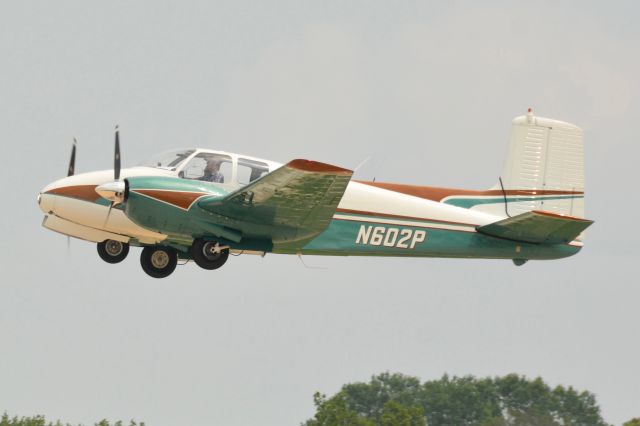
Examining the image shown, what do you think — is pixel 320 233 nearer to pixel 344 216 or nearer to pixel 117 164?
pixel 344 216

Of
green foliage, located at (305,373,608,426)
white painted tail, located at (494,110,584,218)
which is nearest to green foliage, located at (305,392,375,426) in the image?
green foliage, located at (305,373,608,426)

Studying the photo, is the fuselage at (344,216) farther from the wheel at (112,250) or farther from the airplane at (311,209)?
the wheel at (112,250)

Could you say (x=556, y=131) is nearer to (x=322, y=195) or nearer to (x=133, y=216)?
(x=322, y=195)

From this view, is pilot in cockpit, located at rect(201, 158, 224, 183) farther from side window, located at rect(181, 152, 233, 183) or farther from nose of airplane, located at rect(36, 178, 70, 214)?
nose of airplane, located at rect(36, 178, 70, 214)

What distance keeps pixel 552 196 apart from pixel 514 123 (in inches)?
65.8

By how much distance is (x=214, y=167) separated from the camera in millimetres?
24469

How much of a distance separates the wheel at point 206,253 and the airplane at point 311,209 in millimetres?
21

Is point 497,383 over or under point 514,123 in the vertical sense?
under

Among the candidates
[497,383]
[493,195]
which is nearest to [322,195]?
[493,195]

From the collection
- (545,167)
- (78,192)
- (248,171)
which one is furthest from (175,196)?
(545,167)

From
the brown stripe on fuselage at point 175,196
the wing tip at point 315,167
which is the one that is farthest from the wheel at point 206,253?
the wing tip at point 315,167

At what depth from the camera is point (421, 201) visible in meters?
26.2

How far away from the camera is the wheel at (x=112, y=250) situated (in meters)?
25.4

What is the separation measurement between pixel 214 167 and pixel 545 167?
23.4 ft
